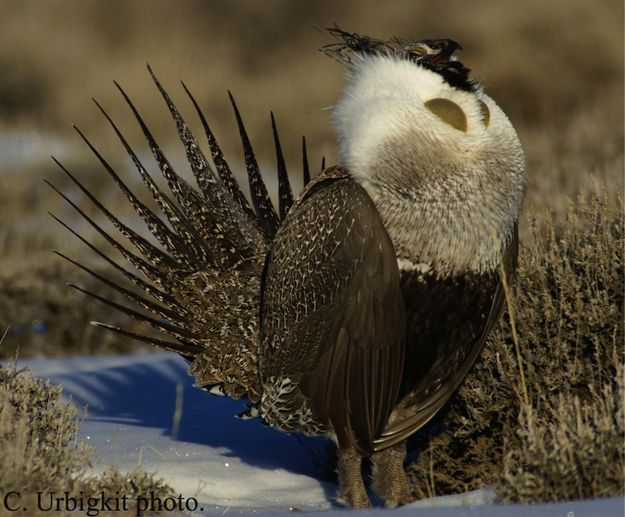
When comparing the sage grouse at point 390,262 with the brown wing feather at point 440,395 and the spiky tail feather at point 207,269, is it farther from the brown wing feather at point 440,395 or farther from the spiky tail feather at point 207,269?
the spiky tail feather at point 207,269

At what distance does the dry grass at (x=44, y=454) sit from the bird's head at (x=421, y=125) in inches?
38.1

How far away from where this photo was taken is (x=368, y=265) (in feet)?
10.1

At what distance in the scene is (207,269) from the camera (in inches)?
153

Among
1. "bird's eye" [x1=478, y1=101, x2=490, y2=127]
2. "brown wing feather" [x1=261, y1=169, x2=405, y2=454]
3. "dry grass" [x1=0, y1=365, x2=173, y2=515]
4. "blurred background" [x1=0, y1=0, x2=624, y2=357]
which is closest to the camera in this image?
"dry grass" [x1=0, y1=365, x2=173, y2=515]

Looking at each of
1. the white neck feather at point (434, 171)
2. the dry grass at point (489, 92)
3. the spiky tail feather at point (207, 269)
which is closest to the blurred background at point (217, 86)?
the dry grass at point (489, 92)

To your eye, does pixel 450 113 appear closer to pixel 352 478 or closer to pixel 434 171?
pixel 434 171

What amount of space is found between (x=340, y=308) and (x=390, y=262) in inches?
7.2

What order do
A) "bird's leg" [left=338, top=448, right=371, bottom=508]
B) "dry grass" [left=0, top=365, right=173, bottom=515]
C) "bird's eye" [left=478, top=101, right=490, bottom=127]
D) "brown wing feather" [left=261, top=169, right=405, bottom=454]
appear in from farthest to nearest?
1. "bird's leg" [left=338, top=448, right=371, bottom=508]
2. "bird's eye" [left=478, top=101, right=490, bottom=127]
3. "brown wing feather" [left=261, top=169, right=405, bottom=454]
4. "dry grass" [left=0, top=365, right=173, bottom=515]

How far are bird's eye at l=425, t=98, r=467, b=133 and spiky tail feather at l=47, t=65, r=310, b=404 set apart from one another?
66 cm

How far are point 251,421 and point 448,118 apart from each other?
5.33ft

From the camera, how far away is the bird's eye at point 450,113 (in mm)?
3193

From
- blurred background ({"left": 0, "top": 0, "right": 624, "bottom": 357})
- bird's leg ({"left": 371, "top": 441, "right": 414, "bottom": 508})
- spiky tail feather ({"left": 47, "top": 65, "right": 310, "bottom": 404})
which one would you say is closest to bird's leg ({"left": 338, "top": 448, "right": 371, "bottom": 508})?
bird's leg ({"left": 371, "top": 441, "right": 414, "bottom": 508})

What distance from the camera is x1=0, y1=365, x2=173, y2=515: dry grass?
2.70 metres

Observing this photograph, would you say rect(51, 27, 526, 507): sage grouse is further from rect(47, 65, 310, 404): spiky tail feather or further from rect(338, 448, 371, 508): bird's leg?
rect(47, 65, 310, 404): spiky tail feather
